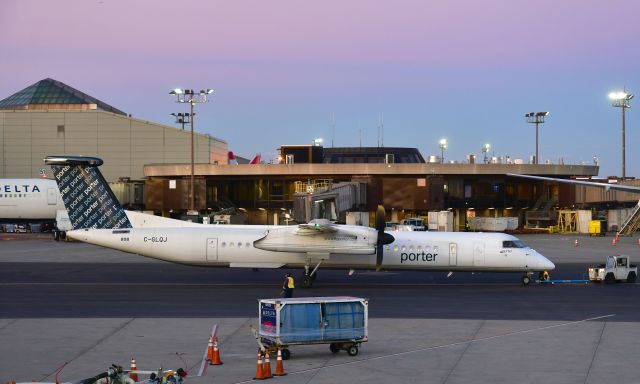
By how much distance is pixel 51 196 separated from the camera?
7169 centimetres

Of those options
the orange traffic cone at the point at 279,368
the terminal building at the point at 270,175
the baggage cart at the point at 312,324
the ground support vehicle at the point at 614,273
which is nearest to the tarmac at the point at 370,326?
the orange traffic cone at the point at 279,368

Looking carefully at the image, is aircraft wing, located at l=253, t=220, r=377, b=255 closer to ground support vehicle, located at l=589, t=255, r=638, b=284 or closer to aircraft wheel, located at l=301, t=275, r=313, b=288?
aircraft wheel, located at l=301, t=275, r=313, b=288

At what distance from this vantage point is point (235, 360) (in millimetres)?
20922

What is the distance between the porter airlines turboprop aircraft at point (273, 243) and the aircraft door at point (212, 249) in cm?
4

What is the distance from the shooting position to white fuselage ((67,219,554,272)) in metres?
35.8

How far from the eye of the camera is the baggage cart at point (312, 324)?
21.0 m

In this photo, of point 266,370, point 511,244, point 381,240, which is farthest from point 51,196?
point 266,370

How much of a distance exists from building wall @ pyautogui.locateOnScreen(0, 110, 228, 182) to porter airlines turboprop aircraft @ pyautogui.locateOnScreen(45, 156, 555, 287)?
5717 cm

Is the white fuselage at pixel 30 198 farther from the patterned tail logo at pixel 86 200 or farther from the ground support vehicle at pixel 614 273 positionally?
the ground support vehicle at pixel 614 273

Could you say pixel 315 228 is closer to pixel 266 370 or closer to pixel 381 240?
pixel 381 240

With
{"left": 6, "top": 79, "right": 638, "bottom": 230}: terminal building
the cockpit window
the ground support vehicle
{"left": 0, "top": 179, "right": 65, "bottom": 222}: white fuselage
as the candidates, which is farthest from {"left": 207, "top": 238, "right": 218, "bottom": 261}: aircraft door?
{"left": 0, "top": 179, "right": 65, "bottom": 222}: white fuselage

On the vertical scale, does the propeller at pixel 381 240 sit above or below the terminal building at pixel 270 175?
below

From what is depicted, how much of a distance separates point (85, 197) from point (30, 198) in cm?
3832

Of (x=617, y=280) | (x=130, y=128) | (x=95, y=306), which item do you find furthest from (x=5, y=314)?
(x=130, y=128)
